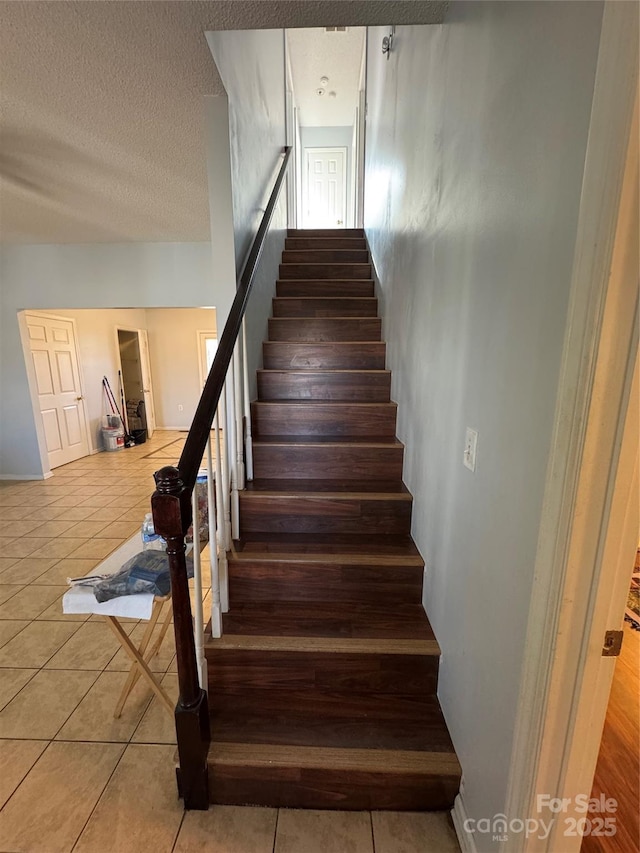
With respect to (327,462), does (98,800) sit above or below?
below

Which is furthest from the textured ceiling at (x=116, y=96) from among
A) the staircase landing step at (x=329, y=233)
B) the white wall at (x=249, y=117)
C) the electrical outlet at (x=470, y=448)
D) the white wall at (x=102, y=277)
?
the electrical outlet at (x=470, y=448)

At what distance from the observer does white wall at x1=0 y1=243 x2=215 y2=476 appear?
3.95 meters

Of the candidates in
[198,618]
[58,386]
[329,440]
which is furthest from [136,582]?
[58,386]

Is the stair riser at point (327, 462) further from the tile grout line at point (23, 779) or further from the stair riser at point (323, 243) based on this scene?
the stair riser at point (323, 243)

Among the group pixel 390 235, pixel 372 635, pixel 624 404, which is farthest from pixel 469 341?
pixel 390 235

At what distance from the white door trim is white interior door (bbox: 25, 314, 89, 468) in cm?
552

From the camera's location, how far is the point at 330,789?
1.16 m

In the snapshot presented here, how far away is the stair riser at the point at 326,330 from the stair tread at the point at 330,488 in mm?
1235

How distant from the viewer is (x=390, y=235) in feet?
7.93

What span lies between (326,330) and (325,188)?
15.3 feet

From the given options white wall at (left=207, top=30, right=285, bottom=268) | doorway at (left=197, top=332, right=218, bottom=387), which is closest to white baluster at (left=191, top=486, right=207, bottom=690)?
white wall at (left=207, top=30, right=285, bottom=268)

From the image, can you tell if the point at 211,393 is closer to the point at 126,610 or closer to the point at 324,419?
the point at 126,610

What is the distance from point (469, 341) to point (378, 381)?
4.05 feet

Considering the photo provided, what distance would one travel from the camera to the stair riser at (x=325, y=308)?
291 cm
